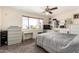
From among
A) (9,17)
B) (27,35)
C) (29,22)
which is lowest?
(27,35)

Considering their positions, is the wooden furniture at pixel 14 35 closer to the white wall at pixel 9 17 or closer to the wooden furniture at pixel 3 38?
the wooden furniture at pixel 3 38

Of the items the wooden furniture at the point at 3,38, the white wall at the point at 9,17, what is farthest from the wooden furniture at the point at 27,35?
the wooden furniture at the point at 3,38

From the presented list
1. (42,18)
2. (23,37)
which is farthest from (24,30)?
(42,18)

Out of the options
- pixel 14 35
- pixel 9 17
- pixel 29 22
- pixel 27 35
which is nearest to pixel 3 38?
pixel 14 35

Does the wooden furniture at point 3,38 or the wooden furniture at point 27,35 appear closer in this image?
the wooden furniture at point 3,38

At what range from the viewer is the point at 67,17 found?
12.9ft

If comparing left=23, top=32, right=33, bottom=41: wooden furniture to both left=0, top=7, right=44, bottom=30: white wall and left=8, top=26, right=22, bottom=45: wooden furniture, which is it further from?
left=0, top=7, right=44, bottom=30: white wall

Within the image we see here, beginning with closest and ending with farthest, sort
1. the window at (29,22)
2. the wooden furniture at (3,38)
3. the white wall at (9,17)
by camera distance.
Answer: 1. the wooden furniture at (3,38)
2. the white wall at (9,17)
3. the window at (29,22)

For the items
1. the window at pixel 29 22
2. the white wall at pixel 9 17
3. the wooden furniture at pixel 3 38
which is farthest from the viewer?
the window at pixel 29 22

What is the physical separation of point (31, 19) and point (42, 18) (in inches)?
25.3

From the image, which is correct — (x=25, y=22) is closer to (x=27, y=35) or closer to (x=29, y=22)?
(x=29, y=22)

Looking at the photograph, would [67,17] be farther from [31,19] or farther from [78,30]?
[31,19]

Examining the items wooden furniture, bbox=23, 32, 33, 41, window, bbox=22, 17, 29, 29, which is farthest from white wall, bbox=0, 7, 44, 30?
wooden furniture, bbox=23, 32, 33, 41

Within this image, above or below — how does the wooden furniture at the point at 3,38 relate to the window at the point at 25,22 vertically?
below
